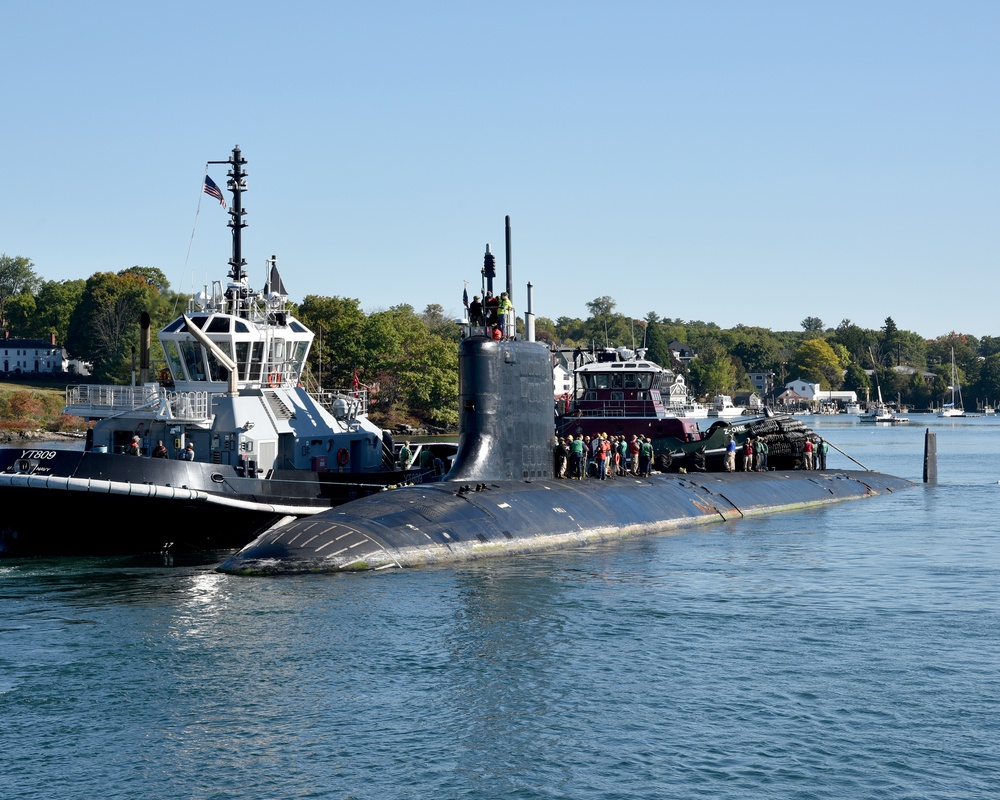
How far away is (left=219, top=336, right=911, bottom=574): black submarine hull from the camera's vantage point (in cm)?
2900

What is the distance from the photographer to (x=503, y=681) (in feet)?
66.1

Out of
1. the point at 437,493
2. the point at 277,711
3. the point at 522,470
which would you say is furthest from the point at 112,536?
the point at 277,711

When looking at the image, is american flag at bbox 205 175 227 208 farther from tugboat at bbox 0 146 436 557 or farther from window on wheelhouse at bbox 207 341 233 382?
window on wheelhouse at bbox 207 341 233 382

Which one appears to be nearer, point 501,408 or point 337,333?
point 501,408

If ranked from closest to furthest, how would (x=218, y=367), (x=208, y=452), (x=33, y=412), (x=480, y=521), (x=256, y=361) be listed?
(x=480, y=521) < (x=208, y=452) < (x=218, y=367) < (x=256, y=361) < (x=33, y=412)

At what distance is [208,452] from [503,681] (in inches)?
744

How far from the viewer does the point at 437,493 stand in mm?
33000

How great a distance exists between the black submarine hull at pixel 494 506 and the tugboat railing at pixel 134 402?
711cm

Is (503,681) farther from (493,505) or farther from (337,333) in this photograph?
(337,333)

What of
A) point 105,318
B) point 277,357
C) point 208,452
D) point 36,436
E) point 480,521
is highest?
point 105,318

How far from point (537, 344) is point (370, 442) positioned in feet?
26.4

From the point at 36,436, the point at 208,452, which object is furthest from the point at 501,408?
the point at 36,436

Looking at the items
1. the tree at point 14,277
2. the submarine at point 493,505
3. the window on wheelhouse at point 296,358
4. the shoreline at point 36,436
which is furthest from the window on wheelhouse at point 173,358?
the tree at point 14,277

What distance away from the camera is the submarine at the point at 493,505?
29.0 metres
